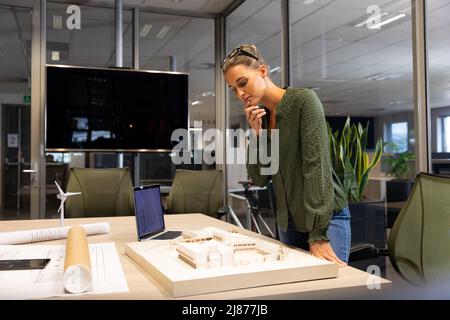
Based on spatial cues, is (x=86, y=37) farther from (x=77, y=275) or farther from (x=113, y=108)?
(x=77, y=275)

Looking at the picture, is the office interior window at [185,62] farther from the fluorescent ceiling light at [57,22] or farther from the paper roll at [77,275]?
the paper roll at [77,275]

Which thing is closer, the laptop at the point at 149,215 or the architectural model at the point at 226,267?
the architectural model at the point at 226,267

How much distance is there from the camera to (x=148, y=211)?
1.51 m

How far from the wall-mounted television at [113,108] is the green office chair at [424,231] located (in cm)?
315

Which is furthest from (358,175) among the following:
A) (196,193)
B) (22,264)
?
(22,264)

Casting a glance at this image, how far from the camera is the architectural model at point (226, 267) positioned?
0.79m

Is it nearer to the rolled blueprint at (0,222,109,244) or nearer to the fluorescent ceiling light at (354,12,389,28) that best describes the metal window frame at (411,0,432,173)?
the fluorescent ceiling light at (354,12,389,28)

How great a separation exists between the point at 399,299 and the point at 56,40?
172 inches

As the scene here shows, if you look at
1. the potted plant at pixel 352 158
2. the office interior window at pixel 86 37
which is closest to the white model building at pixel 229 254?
the potted plant at pixel 352 158

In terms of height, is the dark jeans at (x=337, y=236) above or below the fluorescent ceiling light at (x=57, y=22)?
below

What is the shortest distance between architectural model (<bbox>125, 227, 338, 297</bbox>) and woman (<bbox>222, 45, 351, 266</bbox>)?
19cm

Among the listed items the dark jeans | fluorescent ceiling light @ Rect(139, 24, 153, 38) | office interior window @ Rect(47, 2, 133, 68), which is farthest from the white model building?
fluorescent ceiling light @ Rect(139, 24, 153, 38)

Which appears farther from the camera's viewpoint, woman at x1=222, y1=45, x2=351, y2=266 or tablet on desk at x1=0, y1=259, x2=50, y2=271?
woman at x1=222, y1=45, x2=351, y2=266

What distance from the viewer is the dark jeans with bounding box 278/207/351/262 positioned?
1329 millimetres
